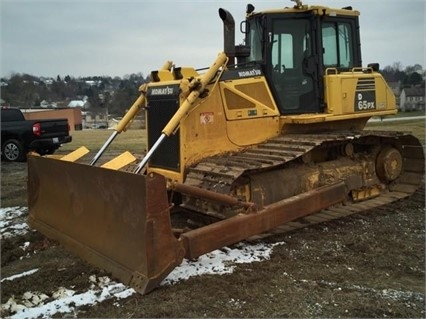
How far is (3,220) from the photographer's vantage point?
690 cm

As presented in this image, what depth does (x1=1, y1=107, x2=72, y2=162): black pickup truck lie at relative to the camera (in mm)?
14266

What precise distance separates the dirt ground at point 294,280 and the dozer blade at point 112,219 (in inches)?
7.6

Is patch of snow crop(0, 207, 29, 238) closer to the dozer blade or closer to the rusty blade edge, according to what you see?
the dozer blade

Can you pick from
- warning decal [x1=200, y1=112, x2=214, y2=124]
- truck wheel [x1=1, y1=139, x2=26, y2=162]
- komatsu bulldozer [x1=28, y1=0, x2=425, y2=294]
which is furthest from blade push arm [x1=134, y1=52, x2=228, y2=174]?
truck wheel [x1=1, y1=139, x2=26, y2=162]

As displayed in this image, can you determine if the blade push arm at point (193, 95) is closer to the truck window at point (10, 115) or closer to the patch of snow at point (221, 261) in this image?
the patch of snow at point (221, 261)

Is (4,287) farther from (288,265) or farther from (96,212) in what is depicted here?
(288,265)

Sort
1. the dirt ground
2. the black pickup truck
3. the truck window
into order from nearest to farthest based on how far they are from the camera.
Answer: the dirt ground < the black pickup truck < the truck window

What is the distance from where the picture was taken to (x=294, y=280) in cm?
445

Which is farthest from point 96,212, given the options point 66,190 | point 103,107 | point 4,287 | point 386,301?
point 103,107

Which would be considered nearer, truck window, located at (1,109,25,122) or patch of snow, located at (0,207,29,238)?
patch of snow, located at (0,207,29,238)

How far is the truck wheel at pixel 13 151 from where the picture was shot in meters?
14.3

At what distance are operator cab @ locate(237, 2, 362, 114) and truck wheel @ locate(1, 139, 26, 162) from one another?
9.74 meters

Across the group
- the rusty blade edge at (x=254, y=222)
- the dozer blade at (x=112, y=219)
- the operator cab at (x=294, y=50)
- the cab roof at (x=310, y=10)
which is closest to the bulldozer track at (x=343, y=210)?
the rusty blade edge at (x=254, y=222)

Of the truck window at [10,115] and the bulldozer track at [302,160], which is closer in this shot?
the bulldozer track at [302,160]
